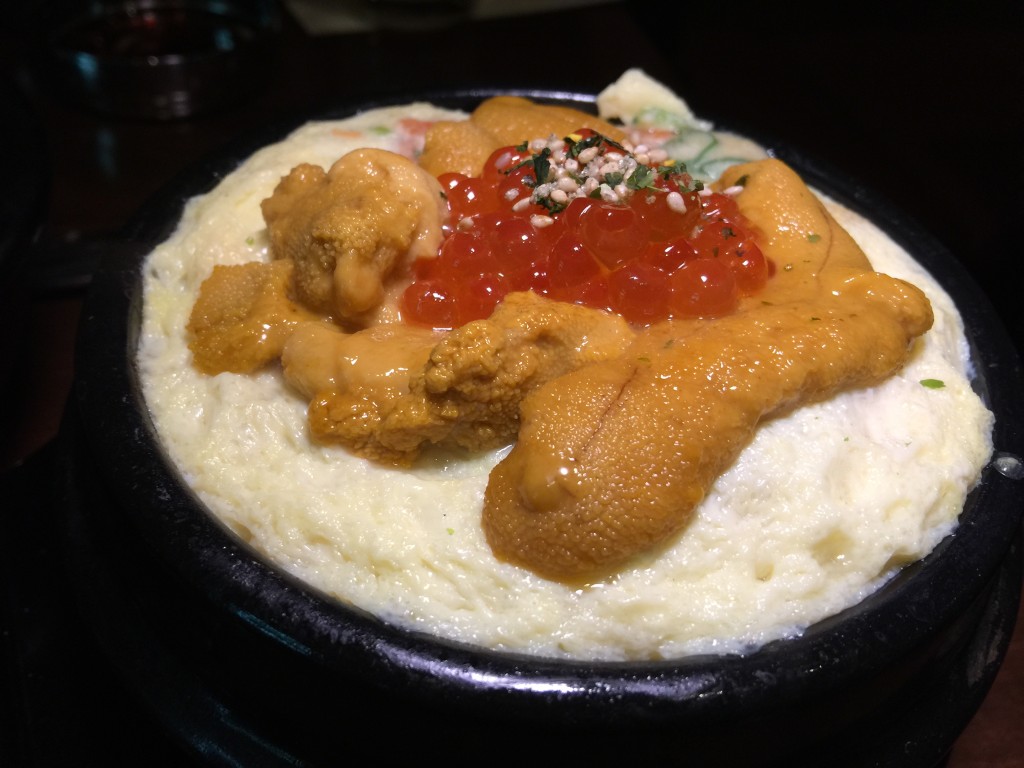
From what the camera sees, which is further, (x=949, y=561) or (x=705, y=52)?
(x=705, y=52)

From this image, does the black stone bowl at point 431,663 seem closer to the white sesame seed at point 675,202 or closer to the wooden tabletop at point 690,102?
the wooden tabletop at point 690,102

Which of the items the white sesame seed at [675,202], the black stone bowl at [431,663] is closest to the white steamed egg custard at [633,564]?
Result: the black stone bowl at [431,663]

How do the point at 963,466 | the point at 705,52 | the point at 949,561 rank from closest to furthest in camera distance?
the point at 949,561 < the point at 963,466 < the point at 705,52

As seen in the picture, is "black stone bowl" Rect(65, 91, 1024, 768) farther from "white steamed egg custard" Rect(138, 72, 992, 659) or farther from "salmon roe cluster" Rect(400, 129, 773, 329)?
"salmon roe cluster" Rect(400, 129, 773, 329)

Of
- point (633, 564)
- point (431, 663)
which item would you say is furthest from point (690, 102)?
point (431, 663)

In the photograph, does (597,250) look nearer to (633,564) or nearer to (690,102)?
(633,564)

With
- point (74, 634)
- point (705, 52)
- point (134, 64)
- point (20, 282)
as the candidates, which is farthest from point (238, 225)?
point (705, 52)

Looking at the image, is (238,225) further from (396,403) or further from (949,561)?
(949,561)
